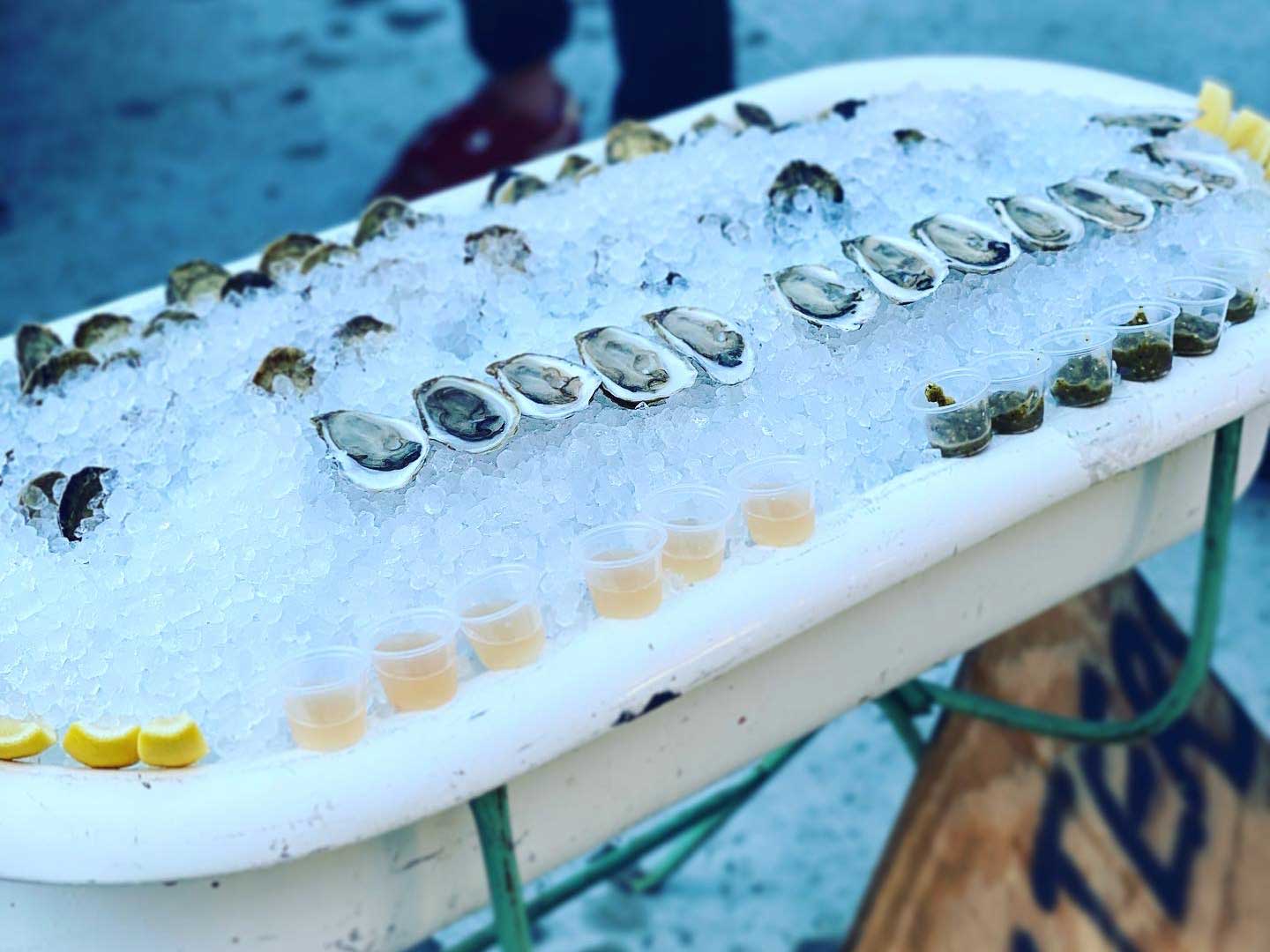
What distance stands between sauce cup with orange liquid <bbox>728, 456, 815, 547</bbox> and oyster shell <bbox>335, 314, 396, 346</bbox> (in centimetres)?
34

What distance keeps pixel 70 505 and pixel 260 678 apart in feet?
0.71

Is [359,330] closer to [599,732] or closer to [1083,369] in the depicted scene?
[599,732]

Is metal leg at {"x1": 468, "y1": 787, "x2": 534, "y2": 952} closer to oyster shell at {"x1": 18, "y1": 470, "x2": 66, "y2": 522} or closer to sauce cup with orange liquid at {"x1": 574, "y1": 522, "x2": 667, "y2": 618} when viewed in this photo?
sauce cup with orange liquid at {"x1": 574, "y1": 522, "x2": 667, "y2": 618}

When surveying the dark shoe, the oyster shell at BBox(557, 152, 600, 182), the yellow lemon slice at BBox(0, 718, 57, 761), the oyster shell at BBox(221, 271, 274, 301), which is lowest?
the yellow lemon slice at BBox(0, 718, 57, 761)

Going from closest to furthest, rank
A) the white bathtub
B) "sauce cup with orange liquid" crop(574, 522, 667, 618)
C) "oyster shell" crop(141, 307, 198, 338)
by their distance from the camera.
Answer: the white bathtub
"sauce cup with orange liquid" crop(574, 522, 667, 618)
"oyster shell" crop(141, 307, 198, 338)

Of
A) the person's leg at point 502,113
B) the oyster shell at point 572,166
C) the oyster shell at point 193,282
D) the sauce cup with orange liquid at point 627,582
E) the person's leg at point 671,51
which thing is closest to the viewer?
the sauce cup with orange liquid at point 627,582

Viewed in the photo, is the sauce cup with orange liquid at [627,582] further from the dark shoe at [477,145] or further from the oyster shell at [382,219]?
the dark shoe at [477,145]

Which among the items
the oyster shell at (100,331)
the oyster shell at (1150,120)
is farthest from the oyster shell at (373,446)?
the oyster shell at (1150,120)

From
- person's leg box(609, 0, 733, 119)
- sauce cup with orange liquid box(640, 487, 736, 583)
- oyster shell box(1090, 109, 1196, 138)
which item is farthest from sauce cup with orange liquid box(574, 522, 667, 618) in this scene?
person's leg box(609, 0, 733, 119)

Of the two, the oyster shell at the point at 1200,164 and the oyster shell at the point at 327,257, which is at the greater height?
the oyster shell at the point at 327,257

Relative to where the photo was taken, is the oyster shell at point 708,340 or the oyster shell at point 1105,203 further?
the oyster shell at point 1105,203

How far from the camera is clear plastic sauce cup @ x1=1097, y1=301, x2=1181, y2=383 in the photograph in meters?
1.03

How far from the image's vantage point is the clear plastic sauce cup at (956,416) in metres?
0.96

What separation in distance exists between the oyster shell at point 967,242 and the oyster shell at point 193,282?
652 millimetres
